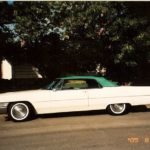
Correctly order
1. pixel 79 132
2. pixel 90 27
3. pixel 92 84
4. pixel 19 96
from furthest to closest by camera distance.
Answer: pixel 90 27 → pixel 92 84 → pixel 19 96 → pixel 79 132

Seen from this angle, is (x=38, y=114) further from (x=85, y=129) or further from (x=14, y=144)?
(x=14, y=144)

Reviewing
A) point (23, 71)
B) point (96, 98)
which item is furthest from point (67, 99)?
point (23, 71)

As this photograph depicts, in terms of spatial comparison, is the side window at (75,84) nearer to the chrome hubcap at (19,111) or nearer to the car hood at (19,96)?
the car hood at (19,96)

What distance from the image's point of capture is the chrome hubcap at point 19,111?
10.2 meters

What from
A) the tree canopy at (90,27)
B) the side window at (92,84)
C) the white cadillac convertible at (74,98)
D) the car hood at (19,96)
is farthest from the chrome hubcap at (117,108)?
the tree canopy at (90,27)

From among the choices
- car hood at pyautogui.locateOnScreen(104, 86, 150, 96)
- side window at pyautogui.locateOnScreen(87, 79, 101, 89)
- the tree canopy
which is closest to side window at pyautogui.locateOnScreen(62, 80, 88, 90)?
side window at pyautogui.locateOnScreen(87, 79, 101, 89)

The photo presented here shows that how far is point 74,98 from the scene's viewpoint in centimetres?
1038

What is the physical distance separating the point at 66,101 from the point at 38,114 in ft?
4.81

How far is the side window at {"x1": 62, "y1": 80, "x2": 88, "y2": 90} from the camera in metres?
10.6

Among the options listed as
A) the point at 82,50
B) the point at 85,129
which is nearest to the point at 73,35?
the point at 82,50

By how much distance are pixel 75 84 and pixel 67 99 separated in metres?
0.66

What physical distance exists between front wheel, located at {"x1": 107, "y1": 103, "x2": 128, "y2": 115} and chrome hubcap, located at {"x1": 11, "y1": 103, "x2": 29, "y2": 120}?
261 centimetres

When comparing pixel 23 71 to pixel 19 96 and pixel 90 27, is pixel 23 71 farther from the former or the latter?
pixel 19 96

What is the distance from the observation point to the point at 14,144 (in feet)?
23.3
